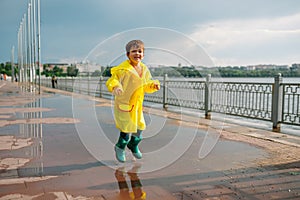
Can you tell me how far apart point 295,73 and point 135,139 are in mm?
4776

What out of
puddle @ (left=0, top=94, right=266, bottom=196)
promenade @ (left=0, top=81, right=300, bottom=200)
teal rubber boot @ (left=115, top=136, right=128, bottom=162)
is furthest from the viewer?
teal rubber boot @ (left=115, top=136, right=128, bottom=162)

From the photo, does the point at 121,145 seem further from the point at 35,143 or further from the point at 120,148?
the point at 35,143

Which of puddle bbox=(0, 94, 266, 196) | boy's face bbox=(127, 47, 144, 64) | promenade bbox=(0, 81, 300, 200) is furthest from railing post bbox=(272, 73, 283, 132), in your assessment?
boy's face bbox=(127, 47, 144, 64)

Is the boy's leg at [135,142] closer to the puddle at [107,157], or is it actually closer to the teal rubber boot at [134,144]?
the teal rubber boot at [134,144]

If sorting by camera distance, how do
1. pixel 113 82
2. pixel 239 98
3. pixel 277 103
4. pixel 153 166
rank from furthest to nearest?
pixel 239 98 < pixel 277 103 < pixel 153 166 < pixel 113 82

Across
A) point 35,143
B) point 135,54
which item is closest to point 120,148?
point 135,54

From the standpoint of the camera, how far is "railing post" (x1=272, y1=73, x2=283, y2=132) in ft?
24.1

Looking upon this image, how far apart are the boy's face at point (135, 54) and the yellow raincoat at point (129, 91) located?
0.08 metres

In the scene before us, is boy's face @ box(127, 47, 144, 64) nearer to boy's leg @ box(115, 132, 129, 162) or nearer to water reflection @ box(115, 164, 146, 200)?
boy's leg @ box(115, 132, 129, 162)

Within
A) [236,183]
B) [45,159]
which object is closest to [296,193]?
[236,183]

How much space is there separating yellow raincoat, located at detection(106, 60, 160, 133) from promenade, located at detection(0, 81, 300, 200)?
2.14 feet

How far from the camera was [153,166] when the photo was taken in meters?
4.23

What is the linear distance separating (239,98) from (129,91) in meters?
5.47

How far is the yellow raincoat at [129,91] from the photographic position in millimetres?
3965
